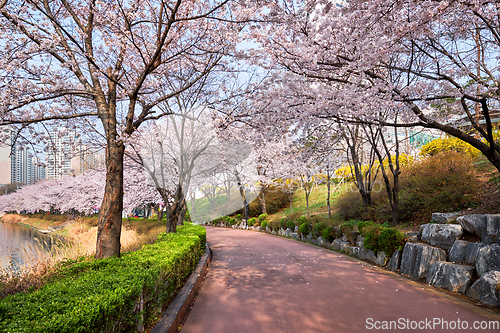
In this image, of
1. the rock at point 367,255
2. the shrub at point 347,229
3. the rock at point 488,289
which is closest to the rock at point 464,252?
the rock at point 488,289

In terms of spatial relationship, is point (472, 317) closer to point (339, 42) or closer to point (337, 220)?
point (339, 42)

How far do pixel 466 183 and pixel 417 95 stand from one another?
370cm

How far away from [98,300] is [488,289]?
19.0ft

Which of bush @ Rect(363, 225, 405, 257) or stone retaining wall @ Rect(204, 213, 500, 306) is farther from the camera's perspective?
bush @ Rect(363, 225, 405, 257)

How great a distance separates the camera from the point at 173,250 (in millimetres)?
5355

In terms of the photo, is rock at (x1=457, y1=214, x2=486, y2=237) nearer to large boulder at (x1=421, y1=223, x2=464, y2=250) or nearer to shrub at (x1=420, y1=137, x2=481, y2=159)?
large boulder at (x1=421, y1=223, x2=464, y2=250)

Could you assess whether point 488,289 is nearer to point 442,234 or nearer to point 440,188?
point 442,234

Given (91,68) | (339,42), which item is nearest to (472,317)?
(339,42)

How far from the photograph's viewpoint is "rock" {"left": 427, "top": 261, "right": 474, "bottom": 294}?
498cm

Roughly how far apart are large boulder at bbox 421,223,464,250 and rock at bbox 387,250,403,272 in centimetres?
75

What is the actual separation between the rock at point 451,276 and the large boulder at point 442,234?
54 cm

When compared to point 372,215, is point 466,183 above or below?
above

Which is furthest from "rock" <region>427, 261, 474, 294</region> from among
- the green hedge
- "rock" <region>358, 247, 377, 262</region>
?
the green hedge

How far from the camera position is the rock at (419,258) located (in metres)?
5.81
